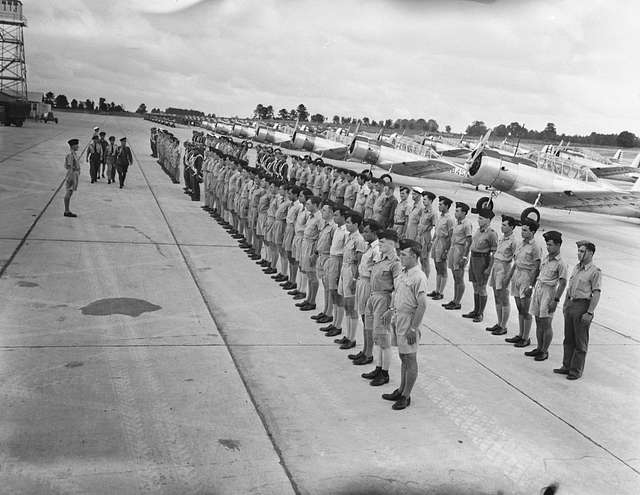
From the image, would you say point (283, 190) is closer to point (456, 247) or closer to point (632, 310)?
point (456, 247)

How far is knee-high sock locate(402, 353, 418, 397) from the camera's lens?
17.6ft

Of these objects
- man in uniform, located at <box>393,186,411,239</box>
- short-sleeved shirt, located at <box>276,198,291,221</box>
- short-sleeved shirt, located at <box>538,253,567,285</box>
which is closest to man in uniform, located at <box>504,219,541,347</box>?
short-sleeved shirt, located at <box>538,253,567,285</box>

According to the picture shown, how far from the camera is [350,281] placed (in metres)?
6.82

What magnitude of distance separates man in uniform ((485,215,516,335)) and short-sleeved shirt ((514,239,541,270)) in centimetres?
28

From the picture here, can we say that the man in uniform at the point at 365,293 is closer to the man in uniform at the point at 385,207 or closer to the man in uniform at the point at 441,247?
the man in uniform at the point at 441,247

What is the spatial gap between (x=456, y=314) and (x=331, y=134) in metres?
29.6

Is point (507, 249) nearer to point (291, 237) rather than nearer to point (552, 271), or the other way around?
point (552, 271)

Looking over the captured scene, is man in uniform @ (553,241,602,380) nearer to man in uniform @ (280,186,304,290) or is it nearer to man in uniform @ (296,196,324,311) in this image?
man in uniform @ (296,196,324,311)

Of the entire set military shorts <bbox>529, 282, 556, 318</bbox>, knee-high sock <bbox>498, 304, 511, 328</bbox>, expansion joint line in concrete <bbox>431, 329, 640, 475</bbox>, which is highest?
military shorts <bbox>529, 282, 556, 318</bbox>

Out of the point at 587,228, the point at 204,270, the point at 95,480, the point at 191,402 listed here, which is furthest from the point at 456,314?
the point at 587,228

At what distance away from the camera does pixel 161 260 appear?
1014 centimetres

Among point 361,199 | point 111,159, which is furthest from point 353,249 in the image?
point 111,159

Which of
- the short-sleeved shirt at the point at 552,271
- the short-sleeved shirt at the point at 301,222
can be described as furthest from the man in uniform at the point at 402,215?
the short-sleeved shirt at the point at 552,271

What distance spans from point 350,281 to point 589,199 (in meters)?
15.9
